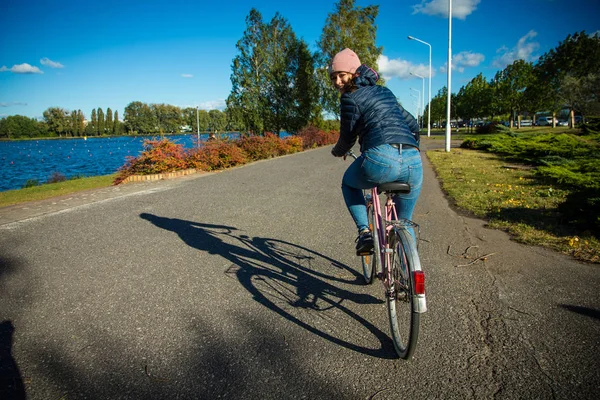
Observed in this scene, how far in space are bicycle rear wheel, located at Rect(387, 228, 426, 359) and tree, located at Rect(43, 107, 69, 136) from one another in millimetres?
141096

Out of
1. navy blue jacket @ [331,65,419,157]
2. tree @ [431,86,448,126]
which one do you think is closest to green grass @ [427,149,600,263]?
navy blue jacket @ [331,65,419,157]

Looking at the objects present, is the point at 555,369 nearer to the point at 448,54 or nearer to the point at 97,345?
the point at 97,345

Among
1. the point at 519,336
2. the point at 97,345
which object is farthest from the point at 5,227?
the point at 519,336

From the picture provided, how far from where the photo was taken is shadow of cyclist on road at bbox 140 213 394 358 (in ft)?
9.78

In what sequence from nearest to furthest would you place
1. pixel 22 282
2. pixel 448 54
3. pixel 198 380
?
pixel 198 380
pixel 22 282
pixel 448 54

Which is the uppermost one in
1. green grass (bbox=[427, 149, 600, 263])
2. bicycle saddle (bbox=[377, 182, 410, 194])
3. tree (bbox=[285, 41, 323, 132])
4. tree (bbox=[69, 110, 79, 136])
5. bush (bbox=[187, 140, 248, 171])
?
tree (bbox=[69, 110, 79, 136])

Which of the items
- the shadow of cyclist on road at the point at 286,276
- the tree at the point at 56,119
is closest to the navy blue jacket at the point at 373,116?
the shadow of cyclist on road at the point at 286,276

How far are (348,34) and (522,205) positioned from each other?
131ft

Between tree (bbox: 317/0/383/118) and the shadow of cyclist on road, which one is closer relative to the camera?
the shadow of cyclist on road

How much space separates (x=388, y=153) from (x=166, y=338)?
2.14 meters

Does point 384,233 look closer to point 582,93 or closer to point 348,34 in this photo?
point 348,34

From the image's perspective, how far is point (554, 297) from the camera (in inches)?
126

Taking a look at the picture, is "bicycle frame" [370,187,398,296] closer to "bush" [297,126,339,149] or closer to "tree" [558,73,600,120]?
"bush" [297,126,339,149]

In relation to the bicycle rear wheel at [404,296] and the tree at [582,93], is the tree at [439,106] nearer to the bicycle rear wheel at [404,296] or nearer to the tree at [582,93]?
the tree at [582,93]
